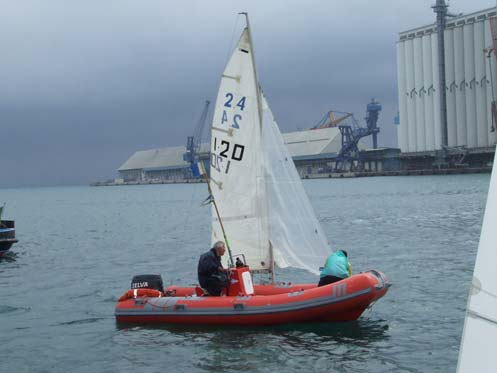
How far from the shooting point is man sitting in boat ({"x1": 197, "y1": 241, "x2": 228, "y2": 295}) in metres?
14.4

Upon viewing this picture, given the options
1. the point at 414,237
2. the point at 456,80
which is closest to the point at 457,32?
the point at 456,80

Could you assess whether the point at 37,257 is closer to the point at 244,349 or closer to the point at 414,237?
the point at 414,237

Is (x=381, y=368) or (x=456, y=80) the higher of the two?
(x=456, y=80)

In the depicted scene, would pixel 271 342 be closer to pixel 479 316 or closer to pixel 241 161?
pixel 241 161

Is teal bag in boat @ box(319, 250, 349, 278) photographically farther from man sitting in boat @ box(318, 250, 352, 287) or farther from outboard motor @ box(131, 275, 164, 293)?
outboard motor @ box(131, 275, 164, 293)

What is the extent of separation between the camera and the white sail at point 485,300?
10.1 ft

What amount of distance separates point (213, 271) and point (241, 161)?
2.65m

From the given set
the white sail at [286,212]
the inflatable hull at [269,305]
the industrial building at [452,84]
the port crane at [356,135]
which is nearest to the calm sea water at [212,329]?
the inflatable hull at [269,305]

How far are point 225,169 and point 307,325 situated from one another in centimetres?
401

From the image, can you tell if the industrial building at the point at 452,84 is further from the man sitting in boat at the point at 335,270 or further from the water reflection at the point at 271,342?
the water reflection at the point at 271,342

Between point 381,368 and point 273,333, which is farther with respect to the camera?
point 273,333

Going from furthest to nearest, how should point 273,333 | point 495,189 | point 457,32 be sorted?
point 457,32 < point 273,333 < point 495,189

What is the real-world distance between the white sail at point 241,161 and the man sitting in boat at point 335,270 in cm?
170

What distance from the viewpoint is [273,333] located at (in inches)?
559
